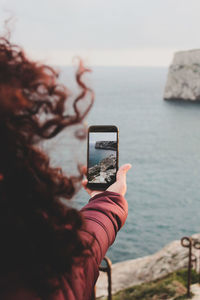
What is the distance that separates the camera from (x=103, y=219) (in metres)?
1.37

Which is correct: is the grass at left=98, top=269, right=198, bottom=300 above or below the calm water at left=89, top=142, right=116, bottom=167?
below

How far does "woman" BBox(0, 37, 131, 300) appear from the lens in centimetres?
104

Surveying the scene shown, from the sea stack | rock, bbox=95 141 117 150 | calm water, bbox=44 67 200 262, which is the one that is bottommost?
calm water, bbox=44 67 200 262

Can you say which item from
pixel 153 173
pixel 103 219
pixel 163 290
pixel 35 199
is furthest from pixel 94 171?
pixel 153 173

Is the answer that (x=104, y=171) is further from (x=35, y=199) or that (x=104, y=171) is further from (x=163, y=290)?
(x=163, y=290)

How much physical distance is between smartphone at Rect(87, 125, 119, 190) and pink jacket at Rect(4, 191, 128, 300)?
406mm

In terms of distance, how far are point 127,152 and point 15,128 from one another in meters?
50.3

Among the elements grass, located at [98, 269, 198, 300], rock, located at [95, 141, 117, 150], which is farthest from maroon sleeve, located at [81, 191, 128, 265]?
grass, located at [98, 269, 198, 300]

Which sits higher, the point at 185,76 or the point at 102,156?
the point at 185,76

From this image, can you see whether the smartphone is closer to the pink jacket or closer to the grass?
the pink jacket

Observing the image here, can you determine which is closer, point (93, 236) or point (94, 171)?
point (93, 236)

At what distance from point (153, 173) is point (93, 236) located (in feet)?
141

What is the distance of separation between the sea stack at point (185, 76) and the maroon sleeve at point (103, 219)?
9552 centimetres

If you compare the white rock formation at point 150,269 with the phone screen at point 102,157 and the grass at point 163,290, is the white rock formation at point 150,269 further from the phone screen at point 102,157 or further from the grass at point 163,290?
the phone screen at point 102,157
